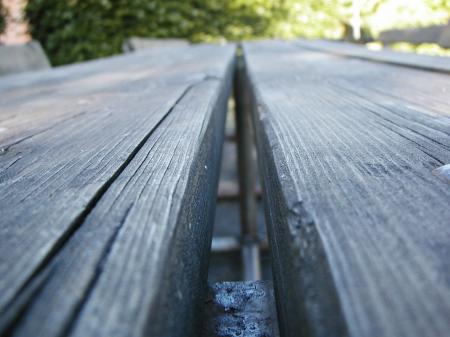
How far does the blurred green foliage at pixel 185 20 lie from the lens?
6.26m

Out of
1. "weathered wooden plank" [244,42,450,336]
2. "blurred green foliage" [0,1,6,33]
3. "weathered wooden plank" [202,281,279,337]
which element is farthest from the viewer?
"blurred green foliage" [0,1,6,33]

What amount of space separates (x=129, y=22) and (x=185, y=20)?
2.66 feet

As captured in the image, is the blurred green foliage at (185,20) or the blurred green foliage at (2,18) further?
the blurred green foliage at (185,20)

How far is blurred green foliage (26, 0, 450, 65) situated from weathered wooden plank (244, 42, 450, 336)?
6123 mm

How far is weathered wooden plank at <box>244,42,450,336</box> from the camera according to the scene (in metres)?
0.25

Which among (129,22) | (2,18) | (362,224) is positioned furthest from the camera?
(129,22)

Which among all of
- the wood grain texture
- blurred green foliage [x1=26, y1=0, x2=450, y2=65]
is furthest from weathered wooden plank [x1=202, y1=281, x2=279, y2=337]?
blurred green foliage [x1=26, y1=0, x2=450, y2=65]

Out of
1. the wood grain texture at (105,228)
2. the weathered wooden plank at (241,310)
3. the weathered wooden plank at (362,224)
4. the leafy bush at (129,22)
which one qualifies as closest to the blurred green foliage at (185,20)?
the leafy bush at (129,22)

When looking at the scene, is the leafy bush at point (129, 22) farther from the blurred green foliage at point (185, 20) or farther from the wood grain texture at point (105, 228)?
the wood grain texture at point (105, 228)

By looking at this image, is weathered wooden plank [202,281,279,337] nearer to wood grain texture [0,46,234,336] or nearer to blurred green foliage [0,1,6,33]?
wood grain texture [0,46,234,336]

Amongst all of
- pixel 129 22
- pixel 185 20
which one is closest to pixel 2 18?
pixel 129 22

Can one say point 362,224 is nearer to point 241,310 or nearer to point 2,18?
point 241,310

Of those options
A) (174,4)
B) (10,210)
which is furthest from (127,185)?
(174,4)

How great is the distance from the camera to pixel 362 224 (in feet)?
1.09
